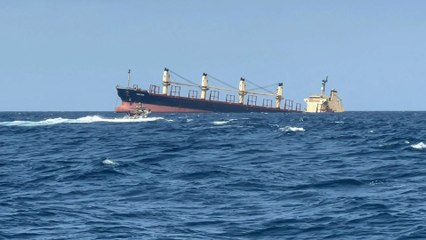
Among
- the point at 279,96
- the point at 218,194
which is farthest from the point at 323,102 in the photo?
the point at 218,194

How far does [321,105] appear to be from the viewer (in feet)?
630

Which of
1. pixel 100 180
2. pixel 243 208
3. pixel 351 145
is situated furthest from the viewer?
pixel 351 145

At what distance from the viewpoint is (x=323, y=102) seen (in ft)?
630

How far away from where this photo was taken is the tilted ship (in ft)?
631

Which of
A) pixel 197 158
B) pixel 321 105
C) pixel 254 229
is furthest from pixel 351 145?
pixel 321 105

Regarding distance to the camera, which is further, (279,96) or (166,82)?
(279,96)

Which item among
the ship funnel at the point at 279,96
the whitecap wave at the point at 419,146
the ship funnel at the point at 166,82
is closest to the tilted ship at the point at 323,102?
the ship funnel at the point at 279,96

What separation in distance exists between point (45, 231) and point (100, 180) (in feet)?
33.9

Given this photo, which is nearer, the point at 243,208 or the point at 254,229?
the point at 254,229

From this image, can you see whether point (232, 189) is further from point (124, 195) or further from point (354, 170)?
point (354, 170)

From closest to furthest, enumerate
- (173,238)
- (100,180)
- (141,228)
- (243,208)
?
(173,238) → (141,228) → (243,208) → (100,180)

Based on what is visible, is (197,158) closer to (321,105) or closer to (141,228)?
(141,228)

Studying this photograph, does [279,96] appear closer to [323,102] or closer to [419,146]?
[323,102]

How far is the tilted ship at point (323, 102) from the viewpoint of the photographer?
19225 cm
